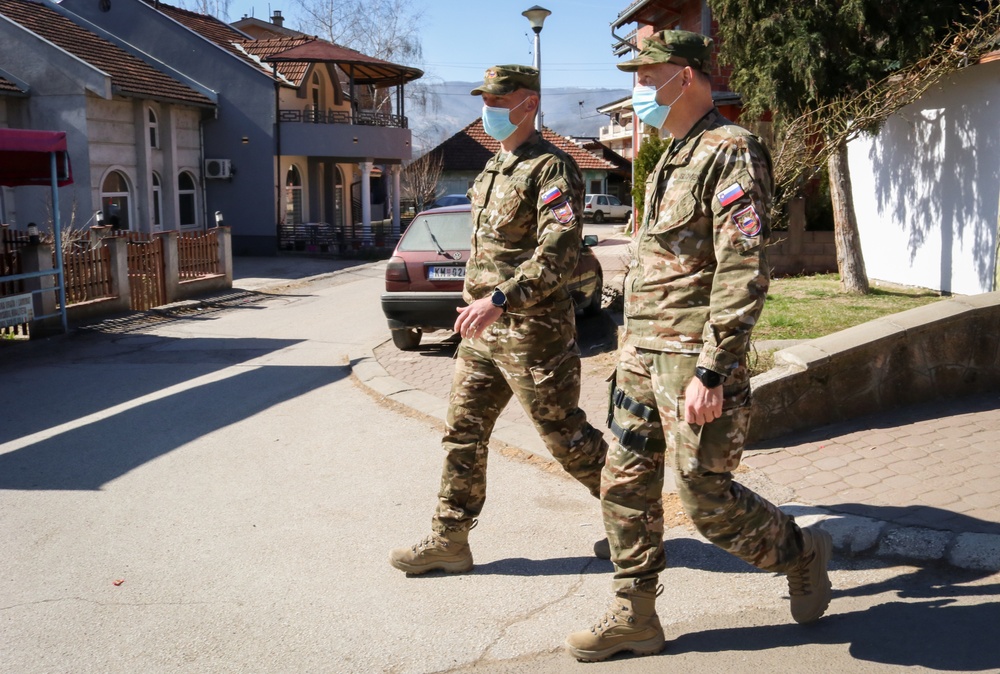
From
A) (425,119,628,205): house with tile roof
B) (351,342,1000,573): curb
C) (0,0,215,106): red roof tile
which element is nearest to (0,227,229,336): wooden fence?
(0,0,215,106): red roof tile

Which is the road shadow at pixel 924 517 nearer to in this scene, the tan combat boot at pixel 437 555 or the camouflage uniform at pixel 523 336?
the camouflage uniform at pixel 523 336

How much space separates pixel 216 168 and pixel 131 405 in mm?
21930

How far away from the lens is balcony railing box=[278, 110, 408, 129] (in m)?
30.1

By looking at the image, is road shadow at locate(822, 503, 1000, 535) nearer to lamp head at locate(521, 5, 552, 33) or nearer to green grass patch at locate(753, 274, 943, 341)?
green grass patch at locate(753, 274, 943, 341)

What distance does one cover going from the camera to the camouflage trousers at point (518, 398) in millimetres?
4254

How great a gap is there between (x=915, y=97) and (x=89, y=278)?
36.3 feet

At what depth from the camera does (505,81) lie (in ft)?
14.4

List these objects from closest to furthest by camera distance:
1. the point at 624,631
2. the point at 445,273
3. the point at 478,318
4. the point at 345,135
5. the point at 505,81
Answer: the point at 624,631, the point at 478,318, the point at 505,81, the point at 445,273, the point at 345,135

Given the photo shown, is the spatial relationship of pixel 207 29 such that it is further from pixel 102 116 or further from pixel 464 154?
pixel 464 154

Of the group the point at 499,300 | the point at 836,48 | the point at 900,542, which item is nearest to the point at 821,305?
the point at 836,48

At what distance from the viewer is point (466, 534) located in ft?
14.7

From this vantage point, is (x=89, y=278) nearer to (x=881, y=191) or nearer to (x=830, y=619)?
(x=881, y=191)

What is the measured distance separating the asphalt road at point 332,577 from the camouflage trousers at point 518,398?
0.40 metres

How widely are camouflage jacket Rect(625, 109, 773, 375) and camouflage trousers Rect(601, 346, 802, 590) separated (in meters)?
0.13
